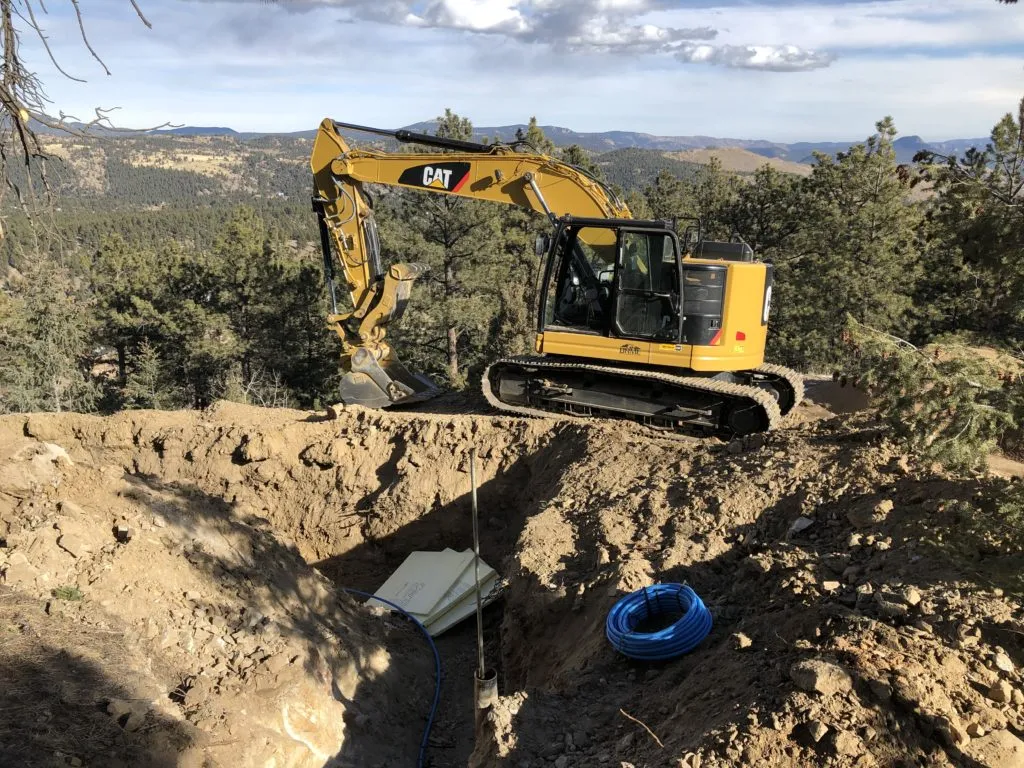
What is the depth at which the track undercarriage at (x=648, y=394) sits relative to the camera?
30.2 ft

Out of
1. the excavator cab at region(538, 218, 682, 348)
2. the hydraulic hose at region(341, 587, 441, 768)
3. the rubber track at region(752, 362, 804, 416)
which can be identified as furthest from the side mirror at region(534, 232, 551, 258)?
the hydraulic hose at region(341, 587, 441, 768)

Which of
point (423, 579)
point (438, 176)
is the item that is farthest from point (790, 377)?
point (438, 176)

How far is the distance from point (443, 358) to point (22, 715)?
19.8 meters

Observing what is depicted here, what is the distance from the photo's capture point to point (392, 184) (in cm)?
1075

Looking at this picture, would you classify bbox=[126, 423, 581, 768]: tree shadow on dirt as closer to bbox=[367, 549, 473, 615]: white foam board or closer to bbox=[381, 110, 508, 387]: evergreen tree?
bbox=[367, 549, 473, 615]: white foam board

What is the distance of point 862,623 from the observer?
4.32 metres

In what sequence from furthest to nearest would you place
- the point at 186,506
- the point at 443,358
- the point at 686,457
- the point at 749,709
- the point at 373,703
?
1. the point at 443,358
2. the point at 686,457
3. the point at 186,506
4. the point at 373,703
5. the point at 749,709

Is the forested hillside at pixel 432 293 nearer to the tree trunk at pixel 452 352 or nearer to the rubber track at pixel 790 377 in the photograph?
the tree trunk at pixel 452 352

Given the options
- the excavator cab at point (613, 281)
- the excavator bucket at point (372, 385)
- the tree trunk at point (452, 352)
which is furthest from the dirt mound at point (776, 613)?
the tree trunk at point (452, 352)

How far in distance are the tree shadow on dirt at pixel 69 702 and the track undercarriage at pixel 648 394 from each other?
6364mm

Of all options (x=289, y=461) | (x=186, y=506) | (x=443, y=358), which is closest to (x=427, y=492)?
(x=289, y=461)

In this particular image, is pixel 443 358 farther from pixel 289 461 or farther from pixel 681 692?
pixel 681 692

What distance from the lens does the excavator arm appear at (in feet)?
32.8

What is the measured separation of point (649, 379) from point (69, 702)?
7168mm
